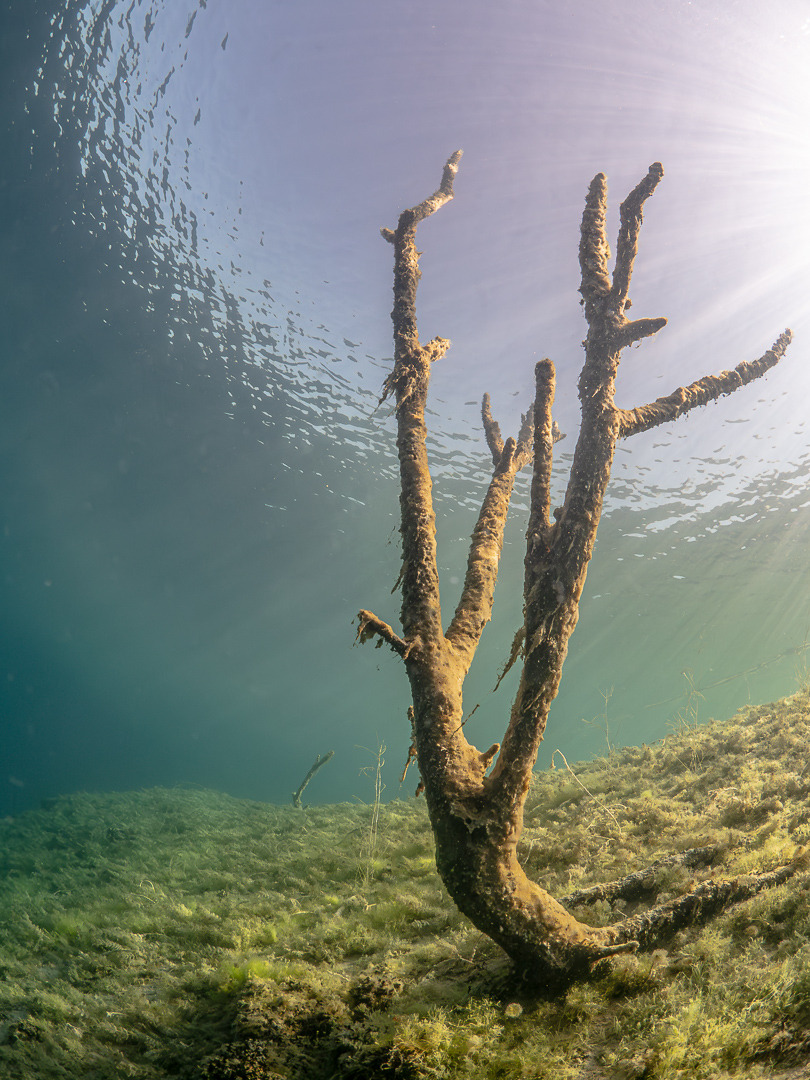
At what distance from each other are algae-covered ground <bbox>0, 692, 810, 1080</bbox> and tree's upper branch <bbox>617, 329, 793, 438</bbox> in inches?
127

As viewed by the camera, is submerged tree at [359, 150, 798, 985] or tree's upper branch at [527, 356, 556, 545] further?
tree's upper branch at [527, 356, 556, 545]

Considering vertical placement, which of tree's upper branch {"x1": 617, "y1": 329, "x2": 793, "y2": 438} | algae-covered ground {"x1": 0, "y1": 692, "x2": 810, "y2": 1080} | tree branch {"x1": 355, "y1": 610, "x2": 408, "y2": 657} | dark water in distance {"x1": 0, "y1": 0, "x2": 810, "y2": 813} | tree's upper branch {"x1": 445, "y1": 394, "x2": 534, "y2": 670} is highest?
dark water in distance {"x1": 0, "y1": 0, "x2": 810, "y2": 813}

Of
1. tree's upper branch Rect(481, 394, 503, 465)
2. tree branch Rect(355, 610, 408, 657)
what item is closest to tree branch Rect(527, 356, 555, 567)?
tree's upper branch Rect(481, 394, 503, 465)

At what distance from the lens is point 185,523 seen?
34500 millimetres

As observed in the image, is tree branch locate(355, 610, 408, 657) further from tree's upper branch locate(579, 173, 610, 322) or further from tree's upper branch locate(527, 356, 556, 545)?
tree's upper branch locate(579, 173, 610, 322)

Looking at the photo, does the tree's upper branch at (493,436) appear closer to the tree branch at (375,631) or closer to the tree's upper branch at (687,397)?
the tree's upper branch at (687,397)

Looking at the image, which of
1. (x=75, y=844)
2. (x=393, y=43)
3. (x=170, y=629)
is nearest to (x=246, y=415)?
(x=393, y=43)

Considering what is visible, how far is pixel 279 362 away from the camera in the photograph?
19.5m

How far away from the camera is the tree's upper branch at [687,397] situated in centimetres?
358

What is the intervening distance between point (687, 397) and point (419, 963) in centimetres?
485

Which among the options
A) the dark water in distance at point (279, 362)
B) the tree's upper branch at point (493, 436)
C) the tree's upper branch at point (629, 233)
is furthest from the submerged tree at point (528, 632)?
the dark water in distance at point (279, 362)

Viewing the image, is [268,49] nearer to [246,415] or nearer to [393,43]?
[393,43]

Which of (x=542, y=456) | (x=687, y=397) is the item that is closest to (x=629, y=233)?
(x=687, y=397)

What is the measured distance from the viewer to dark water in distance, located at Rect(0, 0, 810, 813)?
497 inches
